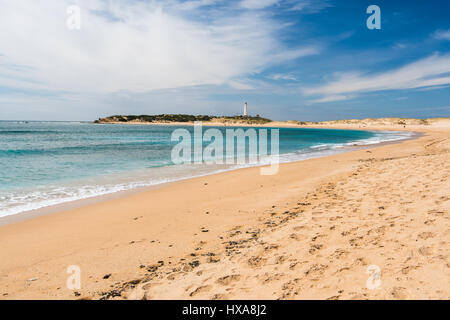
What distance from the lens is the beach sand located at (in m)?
3.21

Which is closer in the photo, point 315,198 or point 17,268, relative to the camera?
point 17,268

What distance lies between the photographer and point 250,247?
14.8 ft

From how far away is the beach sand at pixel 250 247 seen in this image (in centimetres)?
321

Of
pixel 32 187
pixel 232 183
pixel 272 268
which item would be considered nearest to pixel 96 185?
pixel 32 187

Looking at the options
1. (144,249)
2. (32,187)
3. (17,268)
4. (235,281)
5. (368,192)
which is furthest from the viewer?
(32,187)

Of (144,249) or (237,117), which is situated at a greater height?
(237,117)

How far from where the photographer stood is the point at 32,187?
35.5 ft

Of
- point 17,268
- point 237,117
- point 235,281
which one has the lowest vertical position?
point 17,268
